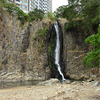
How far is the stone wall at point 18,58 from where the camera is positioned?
21.5m

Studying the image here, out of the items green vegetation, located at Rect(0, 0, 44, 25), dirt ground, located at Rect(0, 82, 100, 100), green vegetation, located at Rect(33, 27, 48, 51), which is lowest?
dirt ground, located at Rect(0, 82, 100, 100)

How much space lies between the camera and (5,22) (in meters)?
24.1

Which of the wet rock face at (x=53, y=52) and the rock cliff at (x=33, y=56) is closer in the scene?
the rock cliff at (x=33, y=56)

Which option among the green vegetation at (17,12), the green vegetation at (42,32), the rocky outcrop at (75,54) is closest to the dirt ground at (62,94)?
the rocky outcrop at (75,54)

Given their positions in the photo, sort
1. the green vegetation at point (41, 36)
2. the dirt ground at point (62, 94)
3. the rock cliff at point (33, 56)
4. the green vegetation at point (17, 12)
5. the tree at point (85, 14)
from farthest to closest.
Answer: the green vegetation at point (17, 12) → the green vegetation at point (41, 36) → the rock cliff at point (33, 56) → the tree at point (85, 14) → the dirt ground at point (62, 94)

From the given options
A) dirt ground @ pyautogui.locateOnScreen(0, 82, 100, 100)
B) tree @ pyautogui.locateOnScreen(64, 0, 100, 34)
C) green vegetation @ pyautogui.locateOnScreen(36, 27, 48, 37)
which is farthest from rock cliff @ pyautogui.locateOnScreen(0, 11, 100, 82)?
dirt ground @ pyautogui.locateOnScreen(0, 82, 100, 100)

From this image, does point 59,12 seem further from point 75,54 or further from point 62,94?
point 62,94

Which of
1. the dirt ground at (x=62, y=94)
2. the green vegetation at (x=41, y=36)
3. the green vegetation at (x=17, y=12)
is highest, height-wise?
the green vegetation at (x=17, y=12)

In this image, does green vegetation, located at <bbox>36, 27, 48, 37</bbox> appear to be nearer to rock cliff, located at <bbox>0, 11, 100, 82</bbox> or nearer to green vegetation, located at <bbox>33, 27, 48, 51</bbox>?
green vegetation, located at <bbox>33, 27, 48, 51</bbox>

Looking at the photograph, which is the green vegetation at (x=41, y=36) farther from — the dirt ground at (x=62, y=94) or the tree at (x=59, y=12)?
the dirt ground at (x=62, y=94)

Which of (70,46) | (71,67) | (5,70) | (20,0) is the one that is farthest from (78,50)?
(20,0)

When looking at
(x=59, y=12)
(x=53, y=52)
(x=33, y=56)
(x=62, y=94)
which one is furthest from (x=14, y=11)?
(x=62, y=94)

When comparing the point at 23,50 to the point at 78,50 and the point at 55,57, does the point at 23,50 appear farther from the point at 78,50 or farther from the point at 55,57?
the point at 78,50

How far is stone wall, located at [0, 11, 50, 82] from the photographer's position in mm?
21469
